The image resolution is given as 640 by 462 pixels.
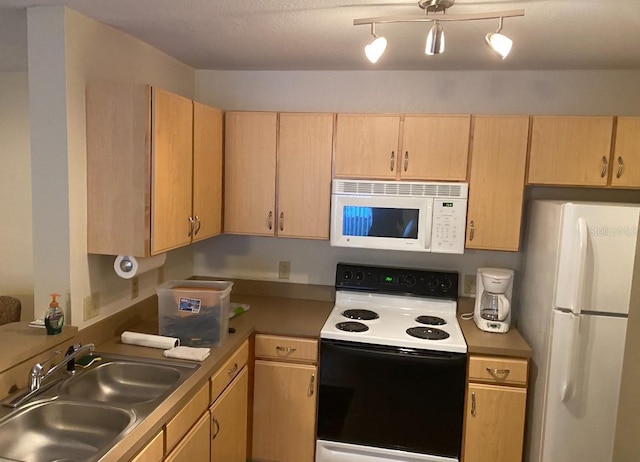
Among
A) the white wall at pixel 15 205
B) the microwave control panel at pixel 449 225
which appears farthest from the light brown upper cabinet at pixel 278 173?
the white wall at pixel 15 205

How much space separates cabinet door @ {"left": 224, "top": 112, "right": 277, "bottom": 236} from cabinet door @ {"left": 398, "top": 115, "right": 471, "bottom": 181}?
2.59 feet

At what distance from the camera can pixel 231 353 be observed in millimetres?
2297

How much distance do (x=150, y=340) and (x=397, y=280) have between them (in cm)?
149

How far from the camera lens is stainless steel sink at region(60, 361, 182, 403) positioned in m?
1.97

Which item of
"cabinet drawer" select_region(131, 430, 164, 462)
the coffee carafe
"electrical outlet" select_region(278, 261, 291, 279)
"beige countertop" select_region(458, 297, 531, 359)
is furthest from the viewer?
"electrical outlet" select_region(278, 261, 291, 279)

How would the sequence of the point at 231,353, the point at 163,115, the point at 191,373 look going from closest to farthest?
the point at 191,373 < the point at 163,115 < the point at 231,353

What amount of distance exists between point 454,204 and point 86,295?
191 centimetres

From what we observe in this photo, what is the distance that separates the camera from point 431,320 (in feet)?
9.20

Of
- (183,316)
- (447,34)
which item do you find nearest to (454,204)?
(447,34)

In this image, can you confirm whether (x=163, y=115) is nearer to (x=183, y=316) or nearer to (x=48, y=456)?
(x=183, y=316)

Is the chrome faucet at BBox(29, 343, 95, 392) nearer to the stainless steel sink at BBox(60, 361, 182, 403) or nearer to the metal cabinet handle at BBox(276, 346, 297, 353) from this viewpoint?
the stainless steel sink at BBox(60, 361, 182, 403)

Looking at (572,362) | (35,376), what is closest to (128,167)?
(35,376)

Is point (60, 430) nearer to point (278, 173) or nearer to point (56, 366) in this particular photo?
point (56, 366)

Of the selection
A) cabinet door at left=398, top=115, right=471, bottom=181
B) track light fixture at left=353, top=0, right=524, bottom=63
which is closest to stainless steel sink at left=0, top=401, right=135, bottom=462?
track light fixture at left=353, top=0, right=524, bottom=63
